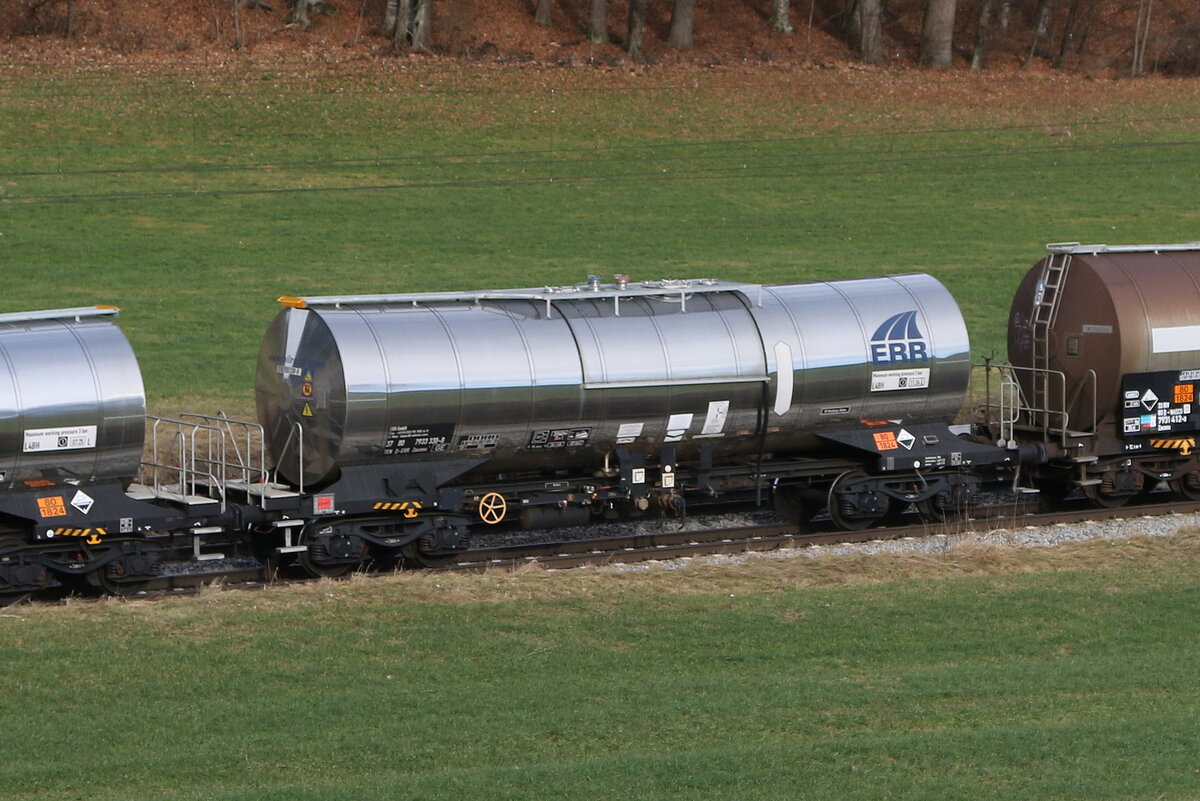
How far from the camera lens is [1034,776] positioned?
11891 mm

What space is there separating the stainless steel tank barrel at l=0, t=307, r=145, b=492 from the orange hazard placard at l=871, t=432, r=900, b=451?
990 centimetres

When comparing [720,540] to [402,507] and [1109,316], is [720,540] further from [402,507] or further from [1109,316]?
[1109,316]

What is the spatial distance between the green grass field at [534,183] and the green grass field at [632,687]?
1390 cm

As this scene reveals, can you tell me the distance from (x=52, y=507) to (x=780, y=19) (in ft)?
179

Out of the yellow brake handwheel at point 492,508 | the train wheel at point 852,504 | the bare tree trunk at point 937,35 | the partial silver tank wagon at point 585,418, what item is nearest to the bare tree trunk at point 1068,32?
the bare tree trunk at point 937,35

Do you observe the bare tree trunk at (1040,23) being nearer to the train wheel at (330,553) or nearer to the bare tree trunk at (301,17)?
the bare tree trunk at (301,17)

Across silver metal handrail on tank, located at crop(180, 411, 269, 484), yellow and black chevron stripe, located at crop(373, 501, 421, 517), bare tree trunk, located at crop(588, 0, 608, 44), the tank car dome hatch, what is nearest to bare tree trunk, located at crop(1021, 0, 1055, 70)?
bare tree trunk, located at crop(588, 0, 608, 44)

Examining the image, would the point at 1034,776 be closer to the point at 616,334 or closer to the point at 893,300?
the point at 616,334

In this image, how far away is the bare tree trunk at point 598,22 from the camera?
6369 centimetres

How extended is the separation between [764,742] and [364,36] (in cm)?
5306

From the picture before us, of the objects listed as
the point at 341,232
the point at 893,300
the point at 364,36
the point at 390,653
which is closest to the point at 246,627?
the point at 390,653

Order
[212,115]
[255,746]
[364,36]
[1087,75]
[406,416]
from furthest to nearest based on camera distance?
1. [1087,75]
2. [364,36]
3. [212,115]
4. [406,416]
5. [255,746]

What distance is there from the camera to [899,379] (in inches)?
899

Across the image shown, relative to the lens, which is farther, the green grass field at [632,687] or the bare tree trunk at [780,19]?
the bare tree trunk at [780,19]
